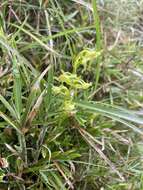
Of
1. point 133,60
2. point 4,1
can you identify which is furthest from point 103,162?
point 4,1

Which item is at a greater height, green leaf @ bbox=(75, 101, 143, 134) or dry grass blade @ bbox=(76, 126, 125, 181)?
green leaf @ bbox=(75, 101, 143, 134)

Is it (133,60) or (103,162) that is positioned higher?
(133,60)

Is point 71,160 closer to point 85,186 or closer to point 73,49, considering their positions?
point 85,186

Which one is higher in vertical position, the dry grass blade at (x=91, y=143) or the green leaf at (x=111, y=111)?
the green leaf at (x=111, y=111)

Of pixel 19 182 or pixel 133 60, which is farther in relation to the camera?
pixel 133 60

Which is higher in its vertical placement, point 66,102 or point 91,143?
point 66,102

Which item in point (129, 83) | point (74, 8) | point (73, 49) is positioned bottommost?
point (129, 83)

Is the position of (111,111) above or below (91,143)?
above

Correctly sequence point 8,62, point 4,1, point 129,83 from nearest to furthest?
point 8,62 → point 4,1 → point 129,83
